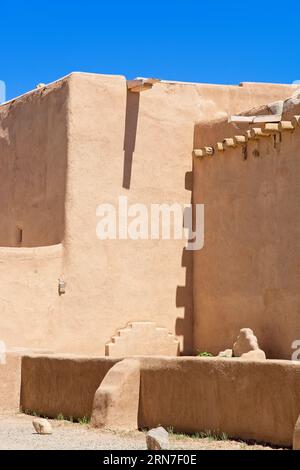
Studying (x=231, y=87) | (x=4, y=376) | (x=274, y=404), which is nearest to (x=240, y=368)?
(x=274, y=404)

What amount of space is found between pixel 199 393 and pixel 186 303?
7.88 m

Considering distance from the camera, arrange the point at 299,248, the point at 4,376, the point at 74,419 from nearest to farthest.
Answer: the point at 74,419, the point at 4,376, the point at 299,248

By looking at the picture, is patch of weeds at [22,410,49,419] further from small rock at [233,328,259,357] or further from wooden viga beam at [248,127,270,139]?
wooden viga beam at [248,127,270,139]

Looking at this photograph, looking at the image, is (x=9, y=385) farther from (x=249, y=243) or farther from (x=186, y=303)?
(x=186, y=303)

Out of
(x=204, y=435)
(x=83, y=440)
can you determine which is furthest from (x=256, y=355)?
(x=83, y=440)

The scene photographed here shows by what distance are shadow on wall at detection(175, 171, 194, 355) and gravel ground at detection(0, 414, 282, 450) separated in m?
6.66

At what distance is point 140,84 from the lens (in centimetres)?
1631

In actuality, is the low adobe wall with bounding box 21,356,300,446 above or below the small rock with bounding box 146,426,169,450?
above

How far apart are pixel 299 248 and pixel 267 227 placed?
902mm

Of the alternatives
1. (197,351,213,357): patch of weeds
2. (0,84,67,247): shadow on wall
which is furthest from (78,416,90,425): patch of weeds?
(0,84,67,247): shadow on wall

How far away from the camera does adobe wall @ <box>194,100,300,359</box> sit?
47.6ft

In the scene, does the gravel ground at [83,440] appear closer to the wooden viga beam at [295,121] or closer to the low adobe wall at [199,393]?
the low adobe wall at [199,393]

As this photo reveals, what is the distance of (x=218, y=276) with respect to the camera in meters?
16.2
